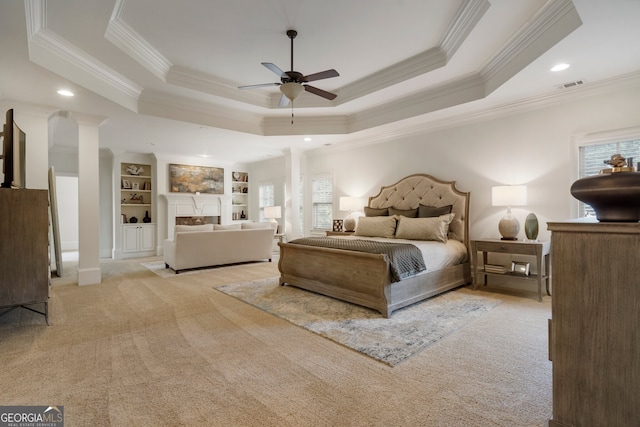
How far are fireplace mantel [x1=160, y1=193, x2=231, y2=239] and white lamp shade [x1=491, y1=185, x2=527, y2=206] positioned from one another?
23.6 feet

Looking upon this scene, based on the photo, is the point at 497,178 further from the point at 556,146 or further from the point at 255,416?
the point at 255,416

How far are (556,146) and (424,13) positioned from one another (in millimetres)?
2555

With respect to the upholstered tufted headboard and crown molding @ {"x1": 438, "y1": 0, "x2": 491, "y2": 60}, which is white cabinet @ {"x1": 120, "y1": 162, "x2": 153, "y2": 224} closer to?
the upholstered tufted headboard

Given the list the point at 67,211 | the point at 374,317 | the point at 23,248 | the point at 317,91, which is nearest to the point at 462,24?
the point at 317,91

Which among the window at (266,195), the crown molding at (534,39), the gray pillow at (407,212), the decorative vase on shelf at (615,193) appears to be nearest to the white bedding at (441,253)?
the gray pillow at (407,212)

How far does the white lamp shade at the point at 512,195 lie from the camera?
400cm

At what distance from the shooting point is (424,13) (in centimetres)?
297

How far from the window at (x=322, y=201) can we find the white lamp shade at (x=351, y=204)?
86 cm

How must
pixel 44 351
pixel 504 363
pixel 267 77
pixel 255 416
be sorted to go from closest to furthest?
pixel 255 416
pixel 504 363
pixel 44 351
pixel 267 77

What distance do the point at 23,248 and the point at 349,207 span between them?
4.85 metres

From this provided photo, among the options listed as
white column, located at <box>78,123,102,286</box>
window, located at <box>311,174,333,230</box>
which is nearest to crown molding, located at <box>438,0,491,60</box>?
window, located at <box>311,174,333,230</box>

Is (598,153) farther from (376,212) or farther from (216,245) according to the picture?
(216,245)

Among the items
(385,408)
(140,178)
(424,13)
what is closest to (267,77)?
(424,13)

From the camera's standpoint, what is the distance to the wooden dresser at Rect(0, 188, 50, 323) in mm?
2842
